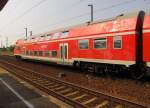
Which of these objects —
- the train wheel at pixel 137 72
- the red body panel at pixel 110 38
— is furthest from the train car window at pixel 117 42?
the train wheel at pixel 137 72

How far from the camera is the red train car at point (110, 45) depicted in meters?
16.2

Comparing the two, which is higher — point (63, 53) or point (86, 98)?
point (63, 53)

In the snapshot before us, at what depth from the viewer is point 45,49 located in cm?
3092

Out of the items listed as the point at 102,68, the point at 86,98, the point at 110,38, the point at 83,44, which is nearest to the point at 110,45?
the point at 110,38

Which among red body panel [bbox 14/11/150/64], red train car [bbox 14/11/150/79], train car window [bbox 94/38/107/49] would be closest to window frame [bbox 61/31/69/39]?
red train car [bbox 14/11/150/79]

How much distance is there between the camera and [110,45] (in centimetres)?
1805

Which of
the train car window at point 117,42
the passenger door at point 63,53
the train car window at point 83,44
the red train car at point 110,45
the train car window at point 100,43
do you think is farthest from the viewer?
the passenger door at point 63,53

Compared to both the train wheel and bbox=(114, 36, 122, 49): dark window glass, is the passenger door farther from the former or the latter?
the train wheel

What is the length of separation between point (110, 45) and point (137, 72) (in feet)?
7.62

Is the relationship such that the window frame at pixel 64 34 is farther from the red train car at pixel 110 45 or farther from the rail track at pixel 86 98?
the rail track at pixel 86 98

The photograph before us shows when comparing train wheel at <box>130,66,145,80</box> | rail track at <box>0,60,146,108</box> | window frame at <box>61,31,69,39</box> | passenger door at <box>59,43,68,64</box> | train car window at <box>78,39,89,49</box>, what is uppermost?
window frame at <box>61,31,69,39</box>

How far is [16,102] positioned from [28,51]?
1092 inches

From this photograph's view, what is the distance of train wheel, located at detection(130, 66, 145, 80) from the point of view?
16.3 metres

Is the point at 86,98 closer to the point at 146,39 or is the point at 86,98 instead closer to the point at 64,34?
the point at 146,39
